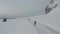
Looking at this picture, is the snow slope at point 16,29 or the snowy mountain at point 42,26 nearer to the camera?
the snowy mountain at point 42,26

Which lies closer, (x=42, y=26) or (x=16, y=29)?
(x=42, y=26)

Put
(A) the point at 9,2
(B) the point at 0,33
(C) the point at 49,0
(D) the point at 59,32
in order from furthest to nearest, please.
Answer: (A) the point at 9,2
(C) the point at 49,0
(B) the point at 0,33
(D) the point at 59,32

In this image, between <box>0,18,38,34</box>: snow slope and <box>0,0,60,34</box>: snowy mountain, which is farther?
<box>0,18,38,34</box>: snow slope

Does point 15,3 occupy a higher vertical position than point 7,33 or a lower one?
higher

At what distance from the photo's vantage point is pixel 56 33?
30cm

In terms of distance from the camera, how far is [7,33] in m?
0.98

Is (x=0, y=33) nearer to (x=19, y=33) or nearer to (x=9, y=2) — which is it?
(x=19, y=33)

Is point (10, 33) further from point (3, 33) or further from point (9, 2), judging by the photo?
point (9, 2)

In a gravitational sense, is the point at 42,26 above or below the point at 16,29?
above

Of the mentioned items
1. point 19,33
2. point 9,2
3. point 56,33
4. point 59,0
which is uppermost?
point 9,2

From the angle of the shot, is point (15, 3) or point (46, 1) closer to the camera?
point (46, 1)

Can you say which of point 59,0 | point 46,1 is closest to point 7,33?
point 59,0

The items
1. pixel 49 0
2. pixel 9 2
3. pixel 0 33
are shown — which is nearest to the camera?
pixel 0 33

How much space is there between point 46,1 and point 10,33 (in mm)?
1181
